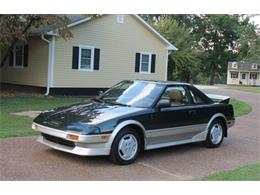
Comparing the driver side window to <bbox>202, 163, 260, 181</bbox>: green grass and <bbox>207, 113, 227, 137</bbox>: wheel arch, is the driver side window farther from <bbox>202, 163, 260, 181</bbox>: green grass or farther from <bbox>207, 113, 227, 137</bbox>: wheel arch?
<bbox>202, 163, 260, 181</bbox>: green grass

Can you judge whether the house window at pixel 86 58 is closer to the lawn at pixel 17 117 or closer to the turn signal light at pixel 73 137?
the lawn at pixel 17 117

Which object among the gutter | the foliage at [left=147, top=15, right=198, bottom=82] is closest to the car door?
the gutter

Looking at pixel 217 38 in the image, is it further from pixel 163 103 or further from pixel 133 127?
pixel 133 127

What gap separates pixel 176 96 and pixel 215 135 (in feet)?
4.83

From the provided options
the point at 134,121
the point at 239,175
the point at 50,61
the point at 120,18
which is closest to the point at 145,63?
the point at 120,18

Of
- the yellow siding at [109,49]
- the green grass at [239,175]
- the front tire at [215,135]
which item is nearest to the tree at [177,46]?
the yellow siding at [109,49]

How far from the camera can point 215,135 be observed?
9.02 metres

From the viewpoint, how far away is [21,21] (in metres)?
18.8

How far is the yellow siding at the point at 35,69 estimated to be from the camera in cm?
2038

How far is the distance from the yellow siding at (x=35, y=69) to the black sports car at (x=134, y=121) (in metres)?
12.7

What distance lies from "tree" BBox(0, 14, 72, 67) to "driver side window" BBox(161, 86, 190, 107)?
399 inches
